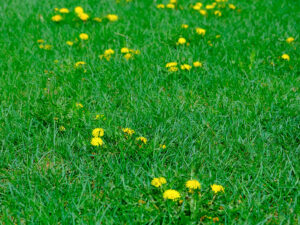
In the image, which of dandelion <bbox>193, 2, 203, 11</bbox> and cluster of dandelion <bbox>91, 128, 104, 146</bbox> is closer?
cluster of dandelion <bbox>91, 128, 104, 146</bbox>

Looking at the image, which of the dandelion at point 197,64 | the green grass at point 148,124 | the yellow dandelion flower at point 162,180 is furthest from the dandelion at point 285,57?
the yellow dandelion flower at point 162,180

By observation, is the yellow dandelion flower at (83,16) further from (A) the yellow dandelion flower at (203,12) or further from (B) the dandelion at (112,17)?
(A) the yellow dandelion flower at (203,12)

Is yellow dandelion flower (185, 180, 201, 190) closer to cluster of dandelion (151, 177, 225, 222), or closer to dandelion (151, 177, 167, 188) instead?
cluster of dandelion (151, 177, 225, 222)

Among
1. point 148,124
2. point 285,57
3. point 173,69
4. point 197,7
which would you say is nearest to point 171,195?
point 148,124

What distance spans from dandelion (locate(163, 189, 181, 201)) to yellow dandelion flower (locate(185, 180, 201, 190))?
0.08 meters

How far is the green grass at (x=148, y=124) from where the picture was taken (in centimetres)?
169

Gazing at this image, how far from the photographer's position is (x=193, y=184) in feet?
5.58

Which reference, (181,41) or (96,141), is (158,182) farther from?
(181,41)

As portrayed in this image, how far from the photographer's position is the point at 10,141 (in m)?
2.11

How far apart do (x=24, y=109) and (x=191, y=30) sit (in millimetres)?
2057

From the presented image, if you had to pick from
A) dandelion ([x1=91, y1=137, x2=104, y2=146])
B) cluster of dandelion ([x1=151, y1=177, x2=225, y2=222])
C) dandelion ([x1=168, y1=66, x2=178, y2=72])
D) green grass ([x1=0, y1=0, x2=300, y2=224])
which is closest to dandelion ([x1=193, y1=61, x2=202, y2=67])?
green grass ([x1=0, y1=0, x2=300, y2=224])

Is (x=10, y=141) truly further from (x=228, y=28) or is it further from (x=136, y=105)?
(x=228, y=28)

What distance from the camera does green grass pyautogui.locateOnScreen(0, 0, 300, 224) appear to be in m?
1.69

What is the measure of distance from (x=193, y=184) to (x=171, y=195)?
0.13 metres
